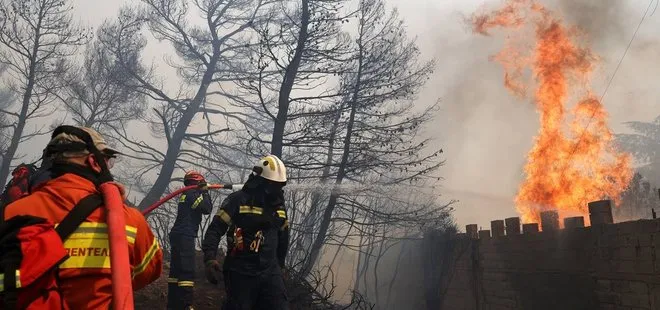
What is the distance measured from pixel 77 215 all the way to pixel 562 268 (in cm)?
884

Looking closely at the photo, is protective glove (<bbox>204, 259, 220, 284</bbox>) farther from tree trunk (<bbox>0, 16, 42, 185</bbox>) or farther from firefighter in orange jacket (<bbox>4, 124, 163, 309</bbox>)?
tree trunk (<bbox>0, 16, 42, 185</bbox>)

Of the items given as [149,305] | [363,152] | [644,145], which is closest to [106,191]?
[149,305]

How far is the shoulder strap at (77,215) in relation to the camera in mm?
1830

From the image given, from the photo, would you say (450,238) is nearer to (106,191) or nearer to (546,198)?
(546,198)

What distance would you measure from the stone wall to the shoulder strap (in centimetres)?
730

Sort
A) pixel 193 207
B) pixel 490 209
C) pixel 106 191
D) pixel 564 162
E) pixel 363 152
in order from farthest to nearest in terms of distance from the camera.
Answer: pixel 490 209 < pixel 363 152 < pixel 564 162 < pixel 193 207 < pixel 106 191

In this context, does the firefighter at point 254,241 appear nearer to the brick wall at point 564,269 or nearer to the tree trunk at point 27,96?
the brick wall at point 564,269

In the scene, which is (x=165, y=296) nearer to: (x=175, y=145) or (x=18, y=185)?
(x=18, y=185)

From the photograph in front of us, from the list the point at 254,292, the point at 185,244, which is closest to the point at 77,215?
the point at 254,292

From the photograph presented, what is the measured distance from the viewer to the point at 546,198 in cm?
1206

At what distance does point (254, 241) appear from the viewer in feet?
15.4

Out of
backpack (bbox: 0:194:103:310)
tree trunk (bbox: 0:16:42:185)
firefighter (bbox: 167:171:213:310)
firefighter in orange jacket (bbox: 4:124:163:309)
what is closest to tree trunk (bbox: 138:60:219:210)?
tree trunk (bbox: 0:16:42:185)

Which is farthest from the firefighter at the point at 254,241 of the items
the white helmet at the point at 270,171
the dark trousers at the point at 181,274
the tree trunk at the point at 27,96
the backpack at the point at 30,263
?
the tree trunk at the point at 27,96

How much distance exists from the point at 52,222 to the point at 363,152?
1146cm
